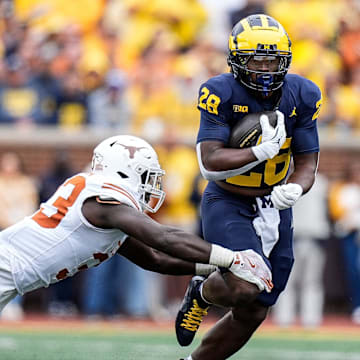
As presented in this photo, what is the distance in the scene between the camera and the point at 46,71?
9750 millimetres

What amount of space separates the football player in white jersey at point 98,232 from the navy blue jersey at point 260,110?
0.40 m

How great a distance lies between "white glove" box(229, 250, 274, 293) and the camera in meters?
4.41

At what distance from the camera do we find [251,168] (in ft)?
15.6

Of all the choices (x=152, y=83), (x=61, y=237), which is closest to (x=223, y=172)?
(x=61, y=237)

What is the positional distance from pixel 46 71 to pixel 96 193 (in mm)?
5624

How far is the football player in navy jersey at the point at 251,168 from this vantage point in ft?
15.2

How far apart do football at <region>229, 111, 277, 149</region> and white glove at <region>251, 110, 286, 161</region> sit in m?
0.05

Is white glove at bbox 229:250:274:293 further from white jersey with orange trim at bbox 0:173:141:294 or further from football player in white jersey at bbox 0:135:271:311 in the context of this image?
white jersey with orange trim at bbox 0:173:141:294

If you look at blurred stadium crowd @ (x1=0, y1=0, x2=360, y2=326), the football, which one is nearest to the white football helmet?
the football

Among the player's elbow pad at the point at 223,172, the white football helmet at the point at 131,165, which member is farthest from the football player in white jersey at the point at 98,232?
the player's elbow pad at the point at 223,172

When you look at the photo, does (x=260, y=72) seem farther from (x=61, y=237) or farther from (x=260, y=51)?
(x=61, y=237)

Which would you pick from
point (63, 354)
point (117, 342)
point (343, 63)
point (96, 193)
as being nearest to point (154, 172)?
point (96, 193)

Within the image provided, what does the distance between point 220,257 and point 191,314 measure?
904 millimetres

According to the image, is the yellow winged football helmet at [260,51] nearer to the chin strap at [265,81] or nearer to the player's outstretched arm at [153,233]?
the chin strap at [265,81]
